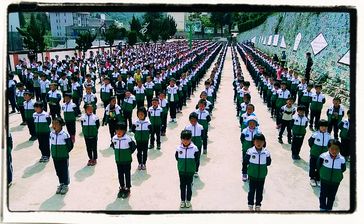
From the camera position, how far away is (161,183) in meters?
7.55

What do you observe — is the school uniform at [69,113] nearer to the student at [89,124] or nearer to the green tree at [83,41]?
the student at [89,124]

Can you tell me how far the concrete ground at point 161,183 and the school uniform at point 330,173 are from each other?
44 cm

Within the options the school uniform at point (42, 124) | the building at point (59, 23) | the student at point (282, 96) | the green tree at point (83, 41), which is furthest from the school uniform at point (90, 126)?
the building at point (59, 23)

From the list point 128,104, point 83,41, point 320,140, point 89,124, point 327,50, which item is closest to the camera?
point 320,140

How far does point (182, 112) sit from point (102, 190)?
7.52 metres

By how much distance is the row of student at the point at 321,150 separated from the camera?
225 inches

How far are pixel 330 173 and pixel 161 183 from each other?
3.46 metres

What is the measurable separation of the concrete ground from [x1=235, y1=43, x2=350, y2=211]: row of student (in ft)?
1.28

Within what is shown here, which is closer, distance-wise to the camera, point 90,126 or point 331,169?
point 331,169

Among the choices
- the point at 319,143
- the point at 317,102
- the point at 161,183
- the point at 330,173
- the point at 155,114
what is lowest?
the point at 161,183

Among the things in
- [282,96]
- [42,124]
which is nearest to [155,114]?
[42,124]

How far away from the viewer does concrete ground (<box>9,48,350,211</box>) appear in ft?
21.9

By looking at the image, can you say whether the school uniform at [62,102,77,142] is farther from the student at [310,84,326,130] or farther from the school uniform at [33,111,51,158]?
the student at [310,84,326,130]

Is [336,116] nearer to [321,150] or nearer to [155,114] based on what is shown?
[321,150]
